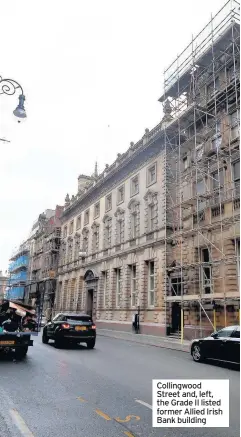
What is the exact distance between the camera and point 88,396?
7605 millimetres

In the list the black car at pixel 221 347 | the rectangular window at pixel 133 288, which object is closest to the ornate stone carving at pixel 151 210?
the rectangular window at pixel 133 288

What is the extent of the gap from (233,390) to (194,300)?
13.3 meters

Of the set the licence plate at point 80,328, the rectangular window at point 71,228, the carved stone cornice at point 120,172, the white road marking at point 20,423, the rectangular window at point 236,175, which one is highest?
the carved stone cornice at point 120,172

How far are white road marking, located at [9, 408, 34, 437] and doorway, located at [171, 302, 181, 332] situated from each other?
19.8 m

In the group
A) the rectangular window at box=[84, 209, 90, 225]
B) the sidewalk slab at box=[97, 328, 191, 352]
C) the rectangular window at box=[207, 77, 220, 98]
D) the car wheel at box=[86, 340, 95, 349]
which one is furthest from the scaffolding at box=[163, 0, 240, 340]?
the rectangular window at box=[84, 209, 90, 225]

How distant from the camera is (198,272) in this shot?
23047 millimetres

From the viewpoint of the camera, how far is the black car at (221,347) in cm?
1249

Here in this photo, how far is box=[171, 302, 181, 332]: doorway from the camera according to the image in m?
25.2

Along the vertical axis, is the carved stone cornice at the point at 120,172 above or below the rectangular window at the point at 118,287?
above

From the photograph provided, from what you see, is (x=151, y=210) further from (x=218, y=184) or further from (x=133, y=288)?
(x=218, y=184)

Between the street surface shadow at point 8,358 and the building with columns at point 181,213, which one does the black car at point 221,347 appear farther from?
the street surface shadow at point 8,358

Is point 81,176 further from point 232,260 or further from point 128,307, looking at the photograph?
point 232,260

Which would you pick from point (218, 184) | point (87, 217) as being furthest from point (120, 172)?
point (218, 184)

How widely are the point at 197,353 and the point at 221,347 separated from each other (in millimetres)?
1411
